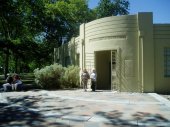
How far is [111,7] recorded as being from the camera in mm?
54500

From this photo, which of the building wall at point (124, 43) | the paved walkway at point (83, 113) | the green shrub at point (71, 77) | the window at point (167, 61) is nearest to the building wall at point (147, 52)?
the building wall at point (124, 43)

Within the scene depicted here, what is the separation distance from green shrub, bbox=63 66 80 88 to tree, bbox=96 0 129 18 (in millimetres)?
30485

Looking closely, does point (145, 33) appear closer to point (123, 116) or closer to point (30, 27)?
point (123, 116)

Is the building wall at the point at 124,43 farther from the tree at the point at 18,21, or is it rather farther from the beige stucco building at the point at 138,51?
the tree at the point at 18,21

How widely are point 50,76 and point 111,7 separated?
106ft

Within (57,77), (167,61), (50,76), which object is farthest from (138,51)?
(50,76)

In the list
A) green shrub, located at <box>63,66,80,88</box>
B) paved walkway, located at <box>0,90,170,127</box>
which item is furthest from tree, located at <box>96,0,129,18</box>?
paved walkway, located at <box>0,90,170,127</box>

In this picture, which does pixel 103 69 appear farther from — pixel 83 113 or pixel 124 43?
pixel 83 113

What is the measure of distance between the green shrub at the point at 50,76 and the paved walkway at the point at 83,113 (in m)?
7.39

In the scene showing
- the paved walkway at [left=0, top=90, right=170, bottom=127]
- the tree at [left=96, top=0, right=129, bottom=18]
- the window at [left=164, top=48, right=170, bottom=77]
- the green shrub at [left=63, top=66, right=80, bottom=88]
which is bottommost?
the paved walkway at [left=0, top=90, right=170, bottom=127]

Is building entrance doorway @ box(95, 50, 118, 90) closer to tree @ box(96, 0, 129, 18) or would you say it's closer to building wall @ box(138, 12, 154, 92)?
building wall @ box(138, 12, 154, 92)

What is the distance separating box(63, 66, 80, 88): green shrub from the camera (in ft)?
80.1

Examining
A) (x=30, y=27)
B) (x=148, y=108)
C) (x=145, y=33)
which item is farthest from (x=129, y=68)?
(x=30, y=27)

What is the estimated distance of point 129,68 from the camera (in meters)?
20.5
